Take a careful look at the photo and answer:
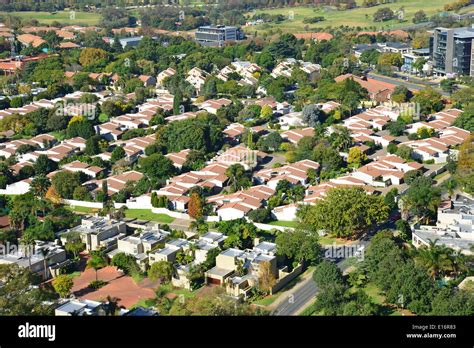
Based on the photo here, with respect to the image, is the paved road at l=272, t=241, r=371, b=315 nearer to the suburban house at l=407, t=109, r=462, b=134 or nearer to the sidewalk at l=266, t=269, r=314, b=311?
the sidewalk at l=266, t=269, r=314, b=311

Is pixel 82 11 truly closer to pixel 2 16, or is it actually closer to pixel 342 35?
pixel 2 16

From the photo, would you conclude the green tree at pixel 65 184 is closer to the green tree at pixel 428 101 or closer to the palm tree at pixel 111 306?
the palm tree at pixel 111 306

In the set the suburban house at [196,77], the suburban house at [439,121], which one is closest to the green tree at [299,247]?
the suburban house at [439,121]

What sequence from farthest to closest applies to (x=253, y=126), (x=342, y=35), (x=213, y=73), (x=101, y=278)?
1. (x=342, y=35)
2. (x=213, y=73)
3. (x=253, y=126)
4. (x=101, y=278)

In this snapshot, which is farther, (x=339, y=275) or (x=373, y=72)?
(x=373, y=72)

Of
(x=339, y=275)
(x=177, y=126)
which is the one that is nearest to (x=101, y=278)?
(x=339, y=275)

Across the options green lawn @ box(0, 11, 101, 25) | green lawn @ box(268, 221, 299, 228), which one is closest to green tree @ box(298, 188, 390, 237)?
green lawn @ box(268, 221, 299, 228)
